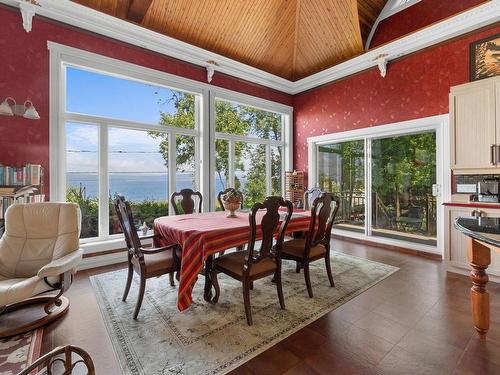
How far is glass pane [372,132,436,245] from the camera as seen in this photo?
4367 mm

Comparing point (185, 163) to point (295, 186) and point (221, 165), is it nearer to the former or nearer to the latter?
point (221, 165)

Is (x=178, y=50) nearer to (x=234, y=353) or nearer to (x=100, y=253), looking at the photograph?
(x=100, y=253)

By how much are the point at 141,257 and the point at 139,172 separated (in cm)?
246

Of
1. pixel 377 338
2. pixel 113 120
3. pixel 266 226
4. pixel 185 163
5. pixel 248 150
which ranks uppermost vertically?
pixel 113 120

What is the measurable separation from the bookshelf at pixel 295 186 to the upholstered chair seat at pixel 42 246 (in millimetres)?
4539

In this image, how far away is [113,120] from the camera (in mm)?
4082

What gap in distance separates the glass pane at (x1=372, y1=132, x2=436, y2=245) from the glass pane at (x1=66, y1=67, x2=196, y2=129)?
148 inches

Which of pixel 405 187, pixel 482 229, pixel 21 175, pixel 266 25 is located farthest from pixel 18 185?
pixel 405 187

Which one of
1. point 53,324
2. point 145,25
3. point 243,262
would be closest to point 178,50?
point 145,25

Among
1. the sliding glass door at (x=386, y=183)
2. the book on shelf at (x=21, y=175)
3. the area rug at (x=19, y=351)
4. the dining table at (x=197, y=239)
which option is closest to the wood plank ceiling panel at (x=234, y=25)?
the sliding glass door at (x=386, y=183)

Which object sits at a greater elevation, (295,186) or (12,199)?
(295,186)

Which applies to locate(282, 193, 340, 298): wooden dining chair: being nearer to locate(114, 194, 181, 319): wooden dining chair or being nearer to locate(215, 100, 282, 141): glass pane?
locate(114, 194, 181, 319): wooden dining chair

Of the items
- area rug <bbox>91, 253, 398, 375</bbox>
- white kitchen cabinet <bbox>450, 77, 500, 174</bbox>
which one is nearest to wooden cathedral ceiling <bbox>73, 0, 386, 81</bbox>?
white kitchen cabinet <bbox>450, 77, 500, 174</bbox>

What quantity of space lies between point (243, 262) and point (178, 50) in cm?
383
